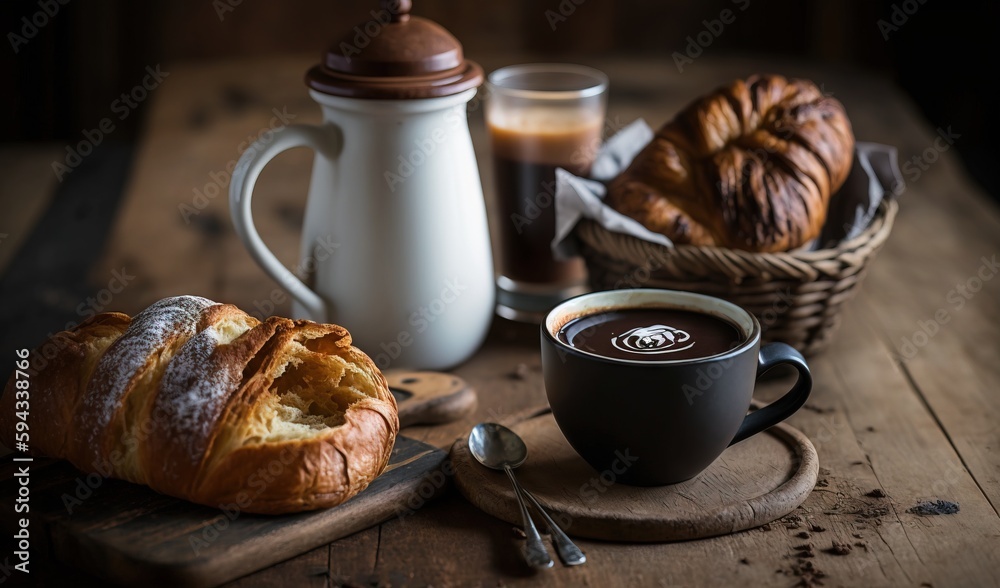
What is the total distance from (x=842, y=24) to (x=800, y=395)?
2443mm

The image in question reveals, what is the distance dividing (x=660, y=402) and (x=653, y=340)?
95 millimetres

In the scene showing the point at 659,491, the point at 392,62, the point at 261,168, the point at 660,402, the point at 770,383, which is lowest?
A: the point at 770,383

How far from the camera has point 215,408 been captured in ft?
3.20

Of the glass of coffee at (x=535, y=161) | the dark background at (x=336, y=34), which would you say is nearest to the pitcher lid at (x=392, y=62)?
the glass of coffee at (x=535, y=161)

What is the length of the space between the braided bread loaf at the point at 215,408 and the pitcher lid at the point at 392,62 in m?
0.35

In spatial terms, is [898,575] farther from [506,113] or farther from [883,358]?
[506,113]

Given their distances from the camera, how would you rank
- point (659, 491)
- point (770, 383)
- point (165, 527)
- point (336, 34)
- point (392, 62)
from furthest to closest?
point (336, 34) < point (770, 383) < point (392, 62) < point (659, 491) < point (165, 527)

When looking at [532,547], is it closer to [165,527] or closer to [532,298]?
[165,527]

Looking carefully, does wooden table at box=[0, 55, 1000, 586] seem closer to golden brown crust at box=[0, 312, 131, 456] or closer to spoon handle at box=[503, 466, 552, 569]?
spoon handle at box=[503, 466, 552, 569]

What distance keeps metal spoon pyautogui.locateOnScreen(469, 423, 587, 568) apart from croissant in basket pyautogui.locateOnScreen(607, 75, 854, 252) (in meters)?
0.41

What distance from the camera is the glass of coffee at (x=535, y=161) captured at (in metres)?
1.59

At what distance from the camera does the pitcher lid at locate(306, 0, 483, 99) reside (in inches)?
50.3

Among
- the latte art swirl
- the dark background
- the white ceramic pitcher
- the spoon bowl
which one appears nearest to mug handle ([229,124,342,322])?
the white ceramic pitcher

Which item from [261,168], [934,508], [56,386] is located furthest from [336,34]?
[934,508]
